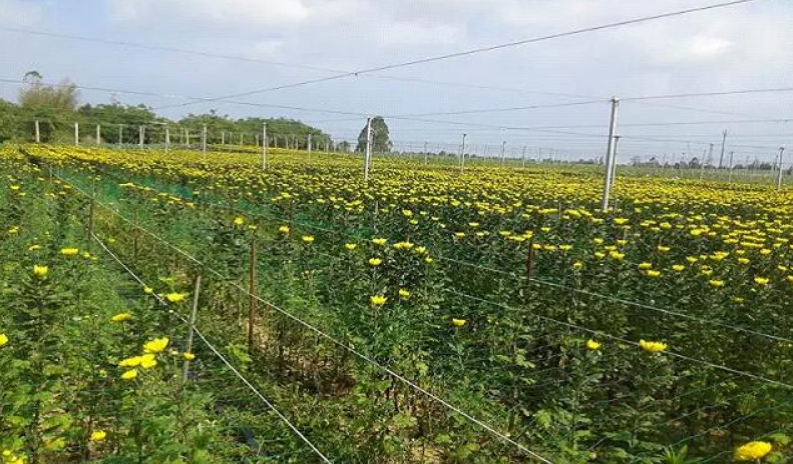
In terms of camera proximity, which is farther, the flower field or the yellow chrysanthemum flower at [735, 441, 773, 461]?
the flower field

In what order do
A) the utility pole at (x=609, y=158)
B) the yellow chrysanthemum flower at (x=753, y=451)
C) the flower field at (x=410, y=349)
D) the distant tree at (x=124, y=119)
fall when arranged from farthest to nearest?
the distant tree at (x=124, y=119) < the utility pole at (x=609, y=158) < the flower field at (x=410, y=349) < the yellow chrysanthemum flower at (x=753, y=451)

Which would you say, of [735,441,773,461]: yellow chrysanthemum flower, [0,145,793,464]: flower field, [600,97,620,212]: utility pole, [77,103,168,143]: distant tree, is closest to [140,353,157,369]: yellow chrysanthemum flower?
[0,145,793,464]: flower field

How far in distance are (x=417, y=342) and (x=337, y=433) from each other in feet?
3.61

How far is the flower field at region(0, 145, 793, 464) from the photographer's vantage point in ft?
11.1

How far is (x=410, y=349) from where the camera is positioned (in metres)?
4.74

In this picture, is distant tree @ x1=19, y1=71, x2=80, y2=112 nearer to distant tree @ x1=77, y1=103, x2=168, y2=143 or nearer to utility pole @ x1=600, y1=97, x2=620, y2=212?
distant tree @ x1=77, y1=103, x2=168, y2=143

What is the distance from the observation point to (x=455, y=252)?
22.6 ft

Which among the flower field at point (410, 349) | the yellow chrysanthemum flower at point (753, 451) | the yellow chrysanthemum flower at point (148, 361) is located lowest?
the flower field at point (410, 349)

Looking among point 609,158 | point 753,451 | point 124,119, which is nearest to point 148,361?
point 753,451

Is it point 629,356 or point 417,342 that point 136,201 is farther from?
point 629,356

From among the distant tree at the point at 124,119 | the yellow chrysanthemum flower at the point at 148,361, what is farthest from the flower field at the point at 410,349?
the distant tree at the point at 124,119

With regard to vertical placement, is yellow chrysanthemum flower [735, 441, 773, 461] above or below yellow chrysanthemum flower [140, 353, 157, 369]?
above

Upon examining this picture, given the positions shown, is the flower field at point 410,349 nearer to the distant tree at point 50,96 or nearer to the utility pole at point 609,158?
the utility pole at point 609,158

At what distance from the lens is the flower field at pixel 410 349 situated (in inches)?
133
